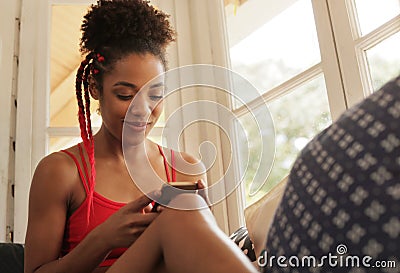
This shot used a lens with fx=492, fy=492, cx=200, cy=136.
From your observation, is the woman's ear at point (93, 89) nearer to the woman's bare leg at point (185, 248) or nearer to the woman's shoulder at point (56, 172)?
the woman's shoulder at point (56, 172)

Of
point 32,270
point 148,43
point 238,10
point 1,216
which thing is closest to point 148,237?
point 32,270

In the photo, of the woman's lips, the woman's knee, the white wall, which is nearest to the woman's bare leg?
the woman's knee

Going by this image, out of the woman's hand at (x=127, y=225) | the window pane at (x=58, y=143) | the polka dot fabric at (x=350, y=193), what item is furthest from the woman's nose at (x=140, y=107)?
the window pane at (x=58, y=143)

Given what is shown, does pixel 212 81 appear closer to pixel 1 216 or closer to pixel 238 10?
pixel 238 10

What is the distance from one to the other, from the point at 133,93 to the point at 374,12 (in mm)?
627

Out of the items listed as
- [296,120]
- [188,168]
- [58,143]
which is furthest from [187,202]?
[58,143]

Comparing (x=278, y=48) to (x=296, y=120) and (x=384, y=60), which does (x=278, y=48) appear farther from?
(x=384, y=60)

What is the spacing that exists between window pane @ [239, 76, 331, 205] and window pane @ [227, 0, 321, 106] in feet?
0.23

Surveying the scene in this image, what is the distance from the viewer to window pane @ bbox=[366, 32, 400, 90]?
114 cm

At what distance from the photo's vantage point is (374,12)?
1213 millimetres

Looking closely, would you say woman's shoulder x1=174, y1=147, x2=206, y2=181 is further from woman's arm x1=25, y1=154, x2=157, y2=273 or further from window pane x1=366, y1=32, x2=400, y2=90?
window pane x1=366, y1=32, x2=400, y2=90

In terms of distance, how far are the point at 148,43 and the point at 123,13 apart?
102 mm

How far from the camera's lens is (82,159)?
3.72 feet

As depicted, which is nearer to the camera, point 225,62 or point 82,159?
point 82,159
